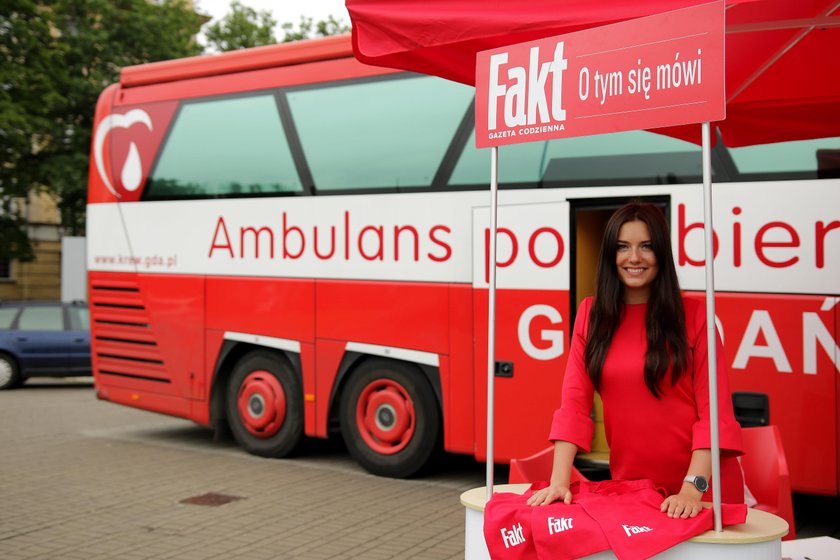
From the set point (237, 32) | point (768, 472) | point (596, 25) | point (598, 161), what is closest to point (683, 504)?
point (596, 25)

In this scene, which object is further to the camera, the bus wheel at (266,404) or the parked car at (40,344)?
the parked car at (40,344)

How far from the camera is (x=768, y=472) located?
16.3 feet

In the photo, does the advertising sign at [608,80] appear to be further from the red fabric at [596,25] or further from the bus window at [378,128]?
the bus window at [378,128]

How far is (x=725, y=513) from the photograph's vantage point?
10.6ft

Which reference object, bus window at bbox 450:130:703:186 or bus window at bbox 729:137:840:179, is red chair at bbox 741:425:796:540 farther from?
bus window at bbox 450:130:703:186

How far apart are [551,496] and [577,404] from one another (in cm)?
35

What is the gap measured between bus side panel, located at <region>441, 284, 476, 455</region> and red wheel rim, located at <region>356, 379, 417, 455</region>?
0.49m

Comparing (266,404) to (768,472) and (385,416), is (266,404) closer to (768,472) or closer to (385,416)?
(385,416)

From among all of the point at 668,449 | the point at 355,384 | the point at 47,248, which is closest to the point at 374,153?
the point at 355,384

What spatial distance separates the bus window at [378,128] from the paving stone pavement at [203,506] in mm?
2640

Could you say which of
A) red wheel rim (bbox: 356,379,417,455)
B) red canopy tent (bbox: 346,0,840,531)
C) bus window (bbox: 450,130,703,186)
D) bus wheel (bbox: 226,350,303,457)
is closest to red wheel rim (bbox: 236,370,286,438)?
bus wheel (bbox: 226,350,303,457)

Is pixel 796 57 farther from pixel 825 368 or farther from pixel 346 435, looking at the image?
pixel 346 435

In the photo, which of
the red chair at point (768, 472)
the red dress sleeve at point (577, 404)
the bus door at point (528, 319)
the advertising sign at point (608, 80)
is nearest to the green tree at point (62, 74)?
the bus door at point (528, 319)

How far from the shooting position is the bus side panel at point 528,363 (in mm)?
7668
